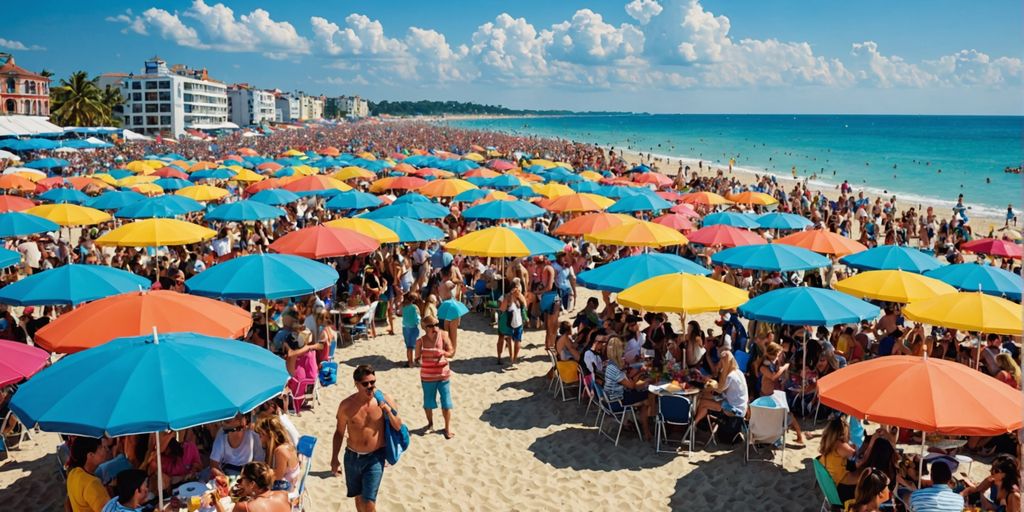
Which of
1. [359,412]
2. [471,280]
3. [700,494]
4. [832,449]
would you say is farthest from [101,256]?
[832,449]

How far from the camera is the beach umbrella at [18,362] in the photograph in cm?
480

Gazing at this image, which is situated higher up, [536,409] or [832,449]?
[832,449]

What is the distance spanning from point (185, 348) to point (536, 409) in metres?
4.43

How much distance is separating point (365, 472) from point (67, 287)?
429 centimetres

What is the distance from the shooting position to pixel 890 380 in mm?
4672

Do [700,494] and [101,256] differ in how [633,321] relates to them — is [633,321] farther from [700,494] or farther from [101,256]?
[101,256]

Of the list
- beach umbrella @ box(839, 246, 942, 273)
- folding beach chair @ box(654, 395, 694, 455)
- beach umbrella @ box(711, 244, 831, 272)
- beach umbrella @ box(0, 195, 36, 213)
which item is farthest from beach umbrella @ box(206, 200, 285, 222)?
beach umbrella @ box(839, 246, 942, 273)

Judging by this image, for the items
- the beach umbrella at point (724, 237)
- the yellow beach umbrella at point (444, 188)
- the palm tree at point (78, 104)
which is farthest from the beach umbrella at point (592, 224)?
the palm tree at point (78, 104)

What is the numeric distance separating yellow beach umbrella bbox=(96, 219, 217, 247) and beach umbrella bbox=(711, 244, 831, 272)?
24.5 feet

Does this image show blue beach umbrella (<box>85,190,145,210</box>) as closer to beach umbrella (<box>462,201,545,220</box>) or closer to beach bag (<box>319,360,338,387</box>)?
beach umbrella (<box>462,201,545,220</box>)

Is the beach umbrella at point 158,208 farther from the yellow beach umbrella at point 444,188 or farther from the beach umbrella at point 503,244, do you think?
the beach umbrella at point 503,244

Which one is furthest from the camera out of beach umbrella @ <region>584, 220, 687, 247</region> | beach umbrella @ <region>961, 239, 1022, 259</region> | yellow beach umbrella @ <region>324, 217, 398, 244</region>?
beach umbrella @ <region>961, 239, 1022, 259</region>

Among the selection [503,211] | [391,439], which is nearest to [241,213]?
[503,211]

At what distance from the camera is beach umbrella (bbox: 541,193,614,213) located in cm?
1396
